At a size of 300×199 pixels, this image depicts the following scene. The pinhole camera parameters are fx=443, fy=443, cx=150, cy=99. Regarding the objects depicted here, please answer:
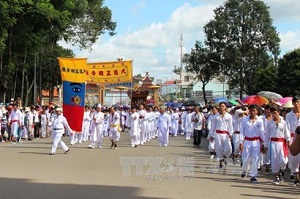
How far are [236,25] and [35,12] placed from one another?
104 feet

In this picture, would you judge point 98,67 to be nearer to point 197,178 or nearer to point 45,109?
point 45,109

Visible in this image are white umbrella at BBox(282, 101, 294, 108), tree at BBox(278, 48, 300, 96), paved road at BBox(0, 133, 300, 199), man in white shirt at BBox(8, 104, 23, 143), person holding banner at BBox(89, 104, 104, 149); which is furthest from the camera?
tree at BBox(278, 48, 300, 96)

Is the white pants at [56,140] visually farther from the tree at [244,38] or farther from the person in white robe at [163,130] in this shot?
the tree at [244,38]

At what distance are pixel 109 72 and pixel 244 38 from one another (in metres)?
25.3

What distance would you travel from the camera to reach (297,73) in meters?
41.5

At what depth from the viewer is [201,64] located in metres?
55.9

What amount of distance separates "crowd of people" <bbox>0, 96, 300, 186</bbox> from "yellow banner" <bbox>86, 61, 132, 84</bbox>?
160 inches

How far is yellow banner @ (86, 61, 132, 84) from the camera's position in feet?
99.3

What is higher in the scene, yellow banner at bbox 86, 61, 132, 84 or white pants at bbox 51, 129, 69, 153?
yellow banner at bbox 86, 61, 132, 84

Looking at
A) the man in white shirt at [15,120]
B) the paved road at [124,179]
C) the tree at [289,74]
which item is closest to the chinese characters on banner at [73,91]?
the paved road at [124,179]

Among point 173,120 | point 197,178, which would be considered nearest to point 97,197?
point 197,178

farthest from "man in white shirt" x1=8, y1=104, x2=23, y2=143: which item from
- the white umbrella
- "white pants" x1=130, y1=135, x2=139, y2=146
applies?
the white umbrella

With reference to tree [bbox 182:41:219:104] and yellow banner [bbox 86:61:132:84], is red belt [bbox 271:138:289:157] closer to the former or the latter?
yellow banner [bbox 86:61:132:84]

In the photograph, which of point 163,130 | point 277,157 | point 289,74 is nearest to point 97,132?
point 163,130
